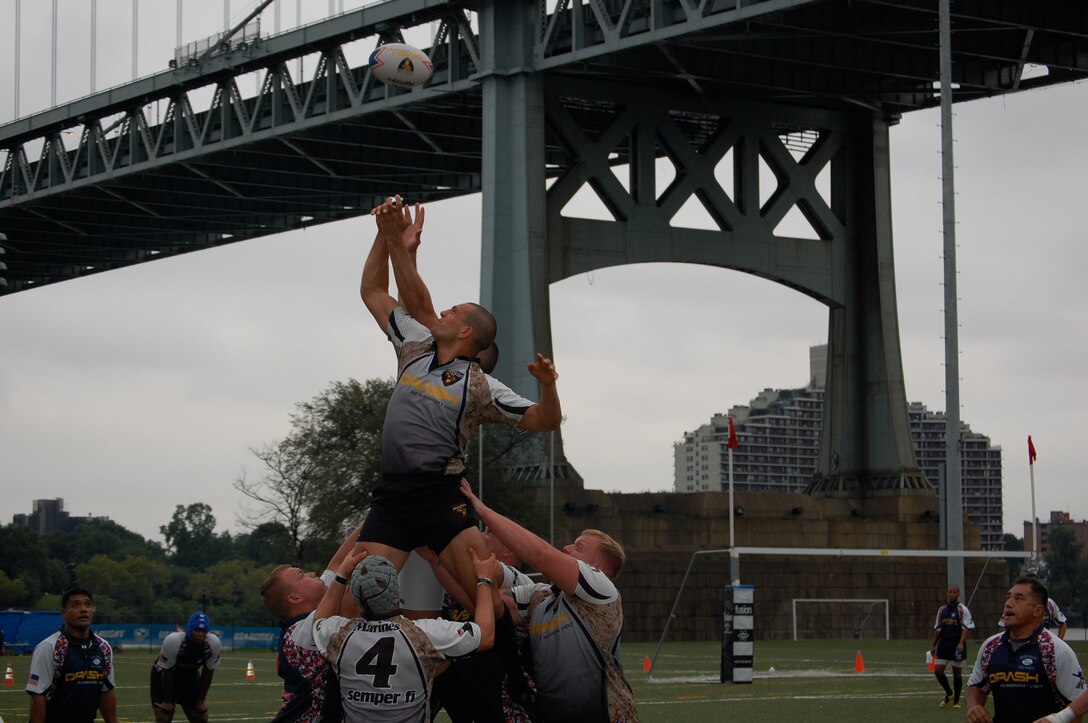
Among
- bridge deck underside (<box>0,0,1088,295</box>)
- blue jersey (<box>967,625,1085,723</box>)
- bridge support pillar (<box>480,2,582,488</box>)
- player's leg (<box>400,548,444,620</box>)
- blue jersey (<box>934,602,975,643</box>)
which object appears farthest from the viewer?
bridge support pillar (<box>480,2,582,488</box>)

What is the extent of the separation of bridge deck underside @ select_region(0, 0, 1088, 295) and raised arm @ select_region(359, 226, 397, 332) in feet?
120

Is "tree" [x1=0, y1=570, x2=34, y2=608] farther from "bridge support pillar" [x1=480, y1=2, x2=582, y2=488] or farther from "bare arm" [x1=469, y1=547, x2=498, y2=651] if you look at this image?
"bare arm" [x1=469, y1=547, x2=498, y2=651]

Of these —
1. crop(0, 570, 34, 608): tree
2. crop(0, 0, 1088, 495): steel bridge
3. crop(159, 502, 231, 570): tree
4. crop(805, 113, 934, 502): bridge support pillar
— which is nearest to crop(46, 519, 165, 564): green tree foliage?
crop(159, 502, 231, 570): tree

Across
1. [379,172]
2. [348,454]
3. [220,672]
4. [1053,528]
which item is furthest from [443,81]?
[1053,528]

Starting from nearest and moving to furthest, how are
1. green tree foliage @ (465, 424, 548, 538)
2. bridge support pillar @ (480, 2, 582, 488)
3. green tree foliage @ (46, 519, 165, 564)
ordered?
green tree foliage @ (465, 424, 548, 538)
bridge support pillar @ (480, 2, 582, 488)
green tree foliage @ (46, 519, 165, 564)

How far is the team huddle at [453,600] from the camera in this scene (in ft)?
31.7

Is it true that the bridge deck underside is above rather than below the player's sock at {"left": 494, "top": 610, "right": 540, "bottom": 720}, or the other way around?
above

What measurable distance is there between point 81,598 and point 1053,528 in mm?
163652

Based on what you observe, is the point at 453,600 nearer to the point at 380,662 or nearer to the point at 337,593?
the point at 337,593

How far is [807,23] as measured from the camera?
51.4 meters

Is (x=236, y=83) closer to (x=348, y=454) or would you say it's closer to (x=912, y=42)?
(x=348, y=454)

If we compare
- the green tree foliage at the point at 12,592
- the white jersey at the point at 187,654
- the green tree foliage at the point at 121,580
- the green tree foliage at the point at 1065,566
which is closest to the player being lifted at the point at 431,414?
the white jersey at the point at 187,654

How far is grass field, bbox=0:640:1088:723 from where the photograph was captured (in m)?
24.4

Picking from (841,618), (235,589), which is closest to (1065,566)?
(235,589)
